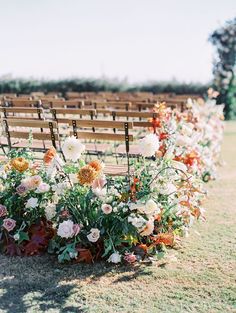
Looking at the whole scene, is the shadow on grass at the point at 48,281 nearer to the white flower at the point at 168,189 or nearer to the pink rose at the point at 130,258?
the pink rose at the point at 130,258

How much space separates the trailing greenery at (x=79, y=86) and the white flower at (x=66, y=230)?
72.1 feet

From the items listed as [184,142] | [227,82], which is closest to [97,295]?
[184,142]

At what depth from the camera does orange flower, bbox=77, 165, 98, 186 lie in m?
4.33

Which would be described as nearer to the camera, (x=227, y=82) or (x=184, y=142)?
(x=184, y=142)

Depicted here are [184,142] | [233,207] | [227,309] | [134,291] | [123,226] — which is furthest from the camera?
[233,207]

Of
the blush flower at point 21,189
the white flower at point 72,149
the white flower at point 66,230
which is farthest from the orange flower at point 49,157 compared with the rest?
the white flower at point 66,230

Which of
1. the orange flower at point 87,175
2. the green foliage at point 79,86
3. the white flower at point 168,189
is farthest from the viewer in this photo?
the green foliage at point 79,86

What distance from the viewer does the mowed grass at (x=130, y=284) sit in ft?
12.4

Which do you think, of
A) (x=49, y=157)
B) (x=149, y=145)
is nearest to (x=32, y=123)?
(x=49, y=157)

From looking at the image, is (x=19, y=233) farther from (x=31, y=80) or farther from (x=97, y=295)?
(x=31, y=80)

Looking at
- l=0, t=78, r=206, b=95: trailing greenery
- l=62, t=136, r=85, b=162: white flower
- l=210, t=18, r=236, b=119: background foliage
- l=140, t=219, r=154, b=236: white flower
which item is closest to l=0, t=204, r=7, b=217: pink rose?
l=62, t=136, r=85, b=162: white flower

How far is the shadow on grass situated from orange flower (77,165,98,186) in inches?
32.9

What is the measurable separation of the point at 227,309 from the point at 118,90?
23311 mm

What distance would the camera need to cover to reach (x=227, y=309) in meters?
3.72
